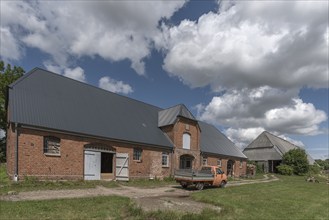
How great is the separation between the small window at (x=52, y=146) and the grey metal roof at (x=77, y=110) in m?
0.87

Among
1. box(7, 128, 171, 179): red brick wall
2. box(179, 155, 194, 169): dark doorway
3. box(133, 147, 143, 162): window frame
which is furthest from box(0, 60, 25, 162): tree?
box(179, 155, 194, 169): dark doorway

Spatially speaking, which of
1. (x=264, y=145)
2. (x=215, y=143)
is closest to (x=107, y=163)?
(x=215, y=143)

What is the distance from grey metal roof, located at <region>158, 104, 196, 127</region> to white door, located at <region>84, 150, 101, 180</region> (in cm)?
968

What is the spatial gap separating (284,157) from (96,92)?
3727 cm

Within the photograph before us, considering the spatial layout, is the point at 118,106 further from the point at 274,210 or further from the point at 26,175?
the point at 274,210

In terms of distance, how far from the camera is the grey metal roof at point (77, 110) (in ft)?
62.8

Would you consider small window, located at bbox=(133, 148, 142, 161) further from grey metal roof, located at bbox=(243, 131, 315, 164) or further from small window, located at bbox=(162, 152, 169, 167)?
grey metal roof, located at bbox=(243, 131, 315, 164)

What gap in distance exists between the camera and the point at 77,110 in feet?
73.4

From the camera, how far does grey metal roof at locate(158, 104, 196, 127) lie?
2963cm

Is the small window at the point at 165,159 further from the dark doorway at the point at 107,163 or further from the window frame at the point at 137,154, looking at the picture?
the dark doorway at the point at 107,163

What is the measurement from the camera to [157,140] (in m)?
27.0

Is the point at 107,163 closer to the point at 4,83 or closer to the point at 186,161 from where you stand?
the point at 186,161

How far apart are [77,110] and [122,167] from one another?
19.0ft

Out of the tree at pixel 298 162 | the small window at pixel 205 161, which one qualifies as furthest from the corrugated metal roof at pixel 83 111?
the tree at pixel 298 162
